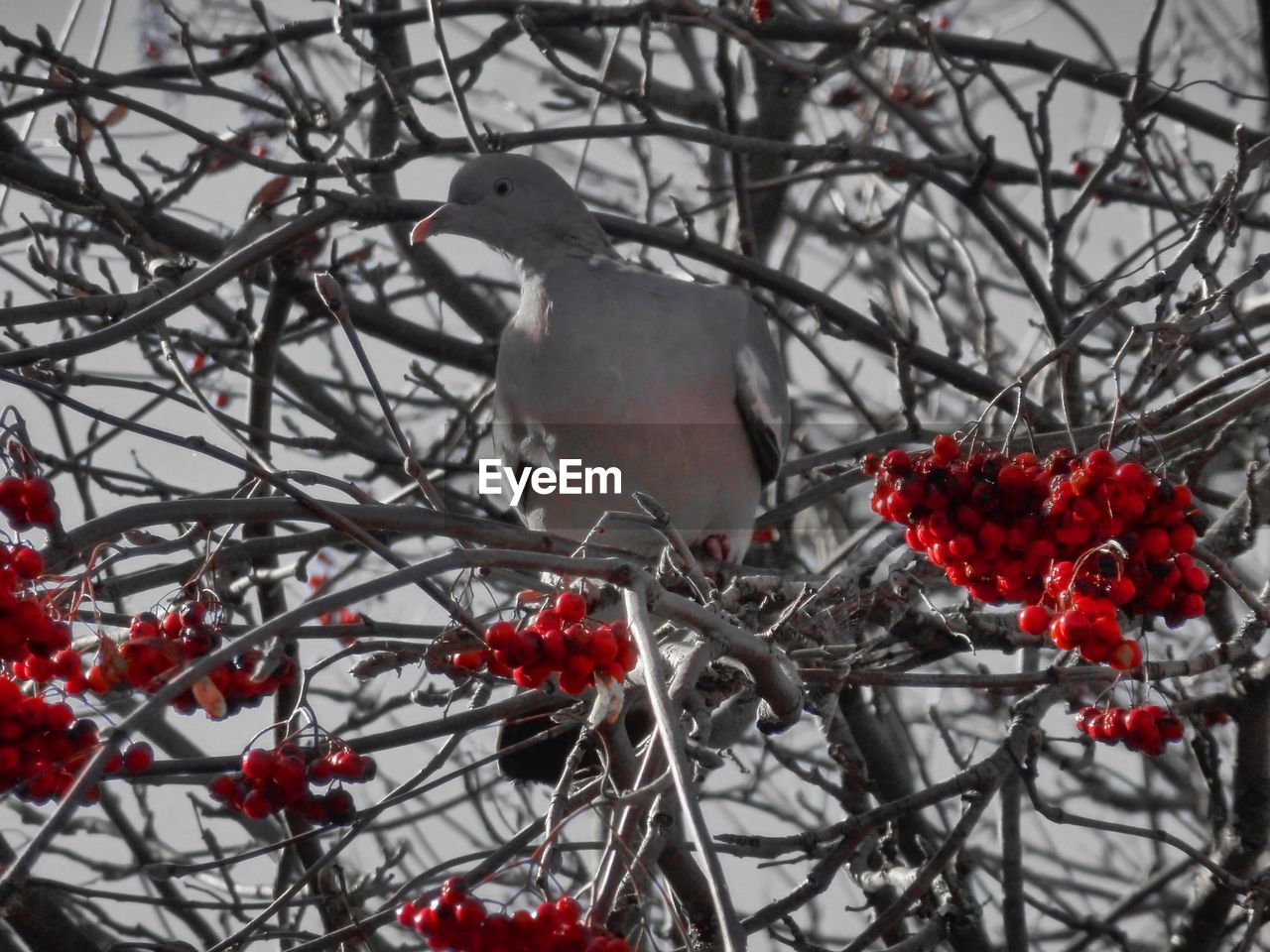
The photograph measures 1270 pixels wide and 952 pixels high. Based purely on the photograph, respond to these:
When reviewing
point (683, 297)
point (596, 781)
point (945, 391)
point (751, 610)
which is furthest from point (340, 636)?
point (945, 391)

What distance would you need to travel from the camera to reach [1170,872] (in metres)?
3.96

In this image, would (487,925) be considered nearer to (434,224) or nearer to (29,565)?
(29,565)

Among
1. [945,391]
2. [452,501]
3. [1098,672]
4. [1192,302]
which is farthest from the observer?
[945,391]

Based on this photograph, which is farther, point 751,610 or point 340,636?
point 751,610

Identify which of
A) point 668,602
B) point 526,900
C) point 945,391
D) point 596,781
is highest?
point 945,391

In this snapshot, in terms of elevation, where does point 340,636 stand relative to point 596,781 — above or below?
above

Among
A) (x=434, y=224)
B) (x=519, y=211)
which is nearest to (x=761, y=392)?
(x=519, y=211)

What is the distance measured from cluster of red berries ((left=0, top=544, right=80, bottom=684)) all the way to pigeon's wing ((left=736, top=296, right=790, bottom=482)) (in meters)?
2.80

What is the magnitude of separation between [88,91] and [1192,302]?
2.48 metres

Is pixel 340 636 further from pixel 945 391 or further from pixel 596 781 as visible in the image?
pixel 945 391

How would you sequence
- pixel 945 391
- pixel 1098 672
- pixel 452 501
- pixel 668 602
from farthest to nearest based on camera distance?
pixel 945 391
pixel 452 501
pixel 1098 672
pixel 668 602

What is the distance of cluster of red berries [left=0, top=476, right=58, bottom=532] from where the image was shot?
1.95m

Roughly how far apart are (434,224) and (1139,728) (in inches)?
102

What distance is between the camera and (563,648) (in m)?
1.87
